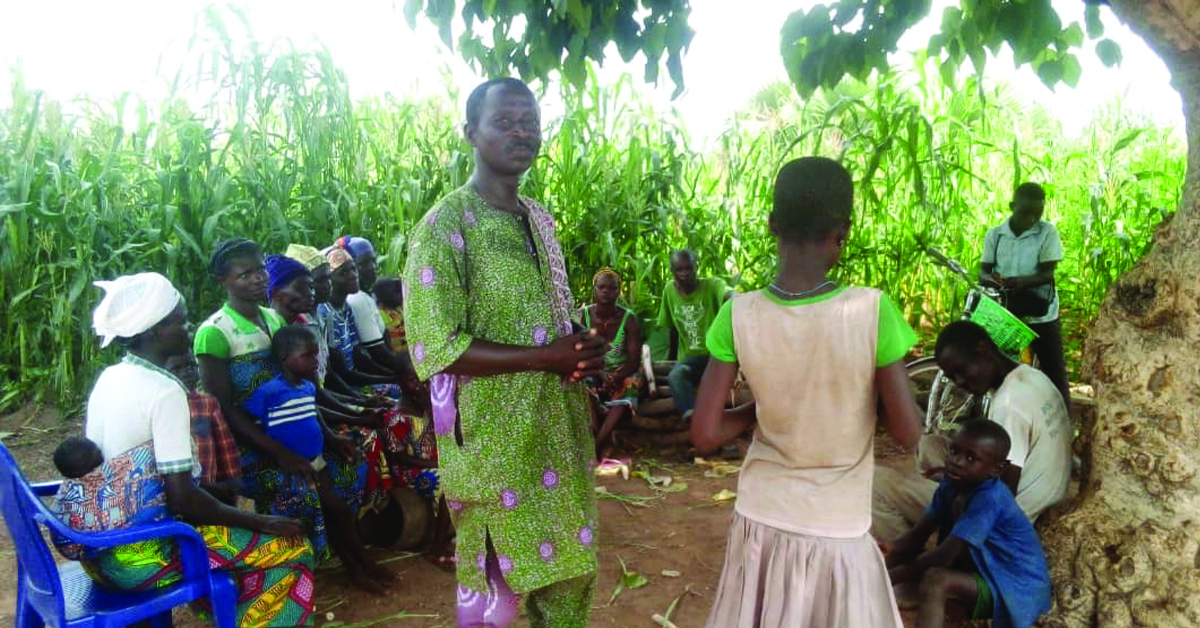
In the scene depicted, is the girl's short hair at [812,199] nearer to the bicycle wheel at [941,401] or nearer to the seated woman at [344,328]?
the seated woman at [344,328]

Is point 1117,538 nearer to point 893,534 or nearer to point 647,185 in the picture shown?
point 893,534

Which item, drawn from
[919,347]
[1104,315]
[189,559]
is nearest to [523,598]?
[189,559]

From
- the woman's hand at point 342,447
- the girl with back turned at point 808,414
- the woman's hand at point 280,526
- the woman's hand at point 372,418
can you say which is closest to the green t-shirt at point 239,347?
the woman's hand at point 342,447

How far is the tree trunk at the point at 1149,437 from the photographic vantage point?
2430 mm

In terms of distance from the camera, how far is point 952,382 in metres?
3.94

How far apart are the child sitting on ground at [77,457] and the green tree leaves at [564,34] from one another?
147 centimetres

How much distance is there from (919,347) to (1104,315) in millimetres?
3550

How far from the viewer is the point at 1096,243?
606 cm

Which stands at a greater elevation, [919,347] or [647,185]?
[647,185]

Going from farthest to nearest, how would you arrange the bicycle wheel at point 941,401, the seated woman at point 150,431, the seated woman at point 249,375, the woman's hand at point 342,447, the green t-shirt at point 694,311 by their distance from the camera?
the green t-shirt at point 694,311 < the bicycle wheel at point 941,401 < the woman's hand at point 342,447 < the seated woman at point 249,375 < the seated woman at point 150,431

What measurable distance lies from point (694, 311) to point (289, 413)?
2883 millimetres

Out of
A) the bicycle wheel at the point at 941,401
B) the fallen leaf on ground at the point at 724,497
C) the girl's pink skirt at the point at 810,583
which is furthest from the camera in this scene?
the bicycle wheel at the point at 941,401

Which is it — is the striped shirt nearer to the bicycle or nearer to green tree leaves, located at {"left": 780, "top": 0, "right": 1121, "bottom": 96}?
green tree leaves, located at {"left": 780, "top": 0, "right": 1121, "bottom": 96}

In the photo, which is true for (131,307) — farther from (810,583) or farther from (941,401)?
(941,401)
